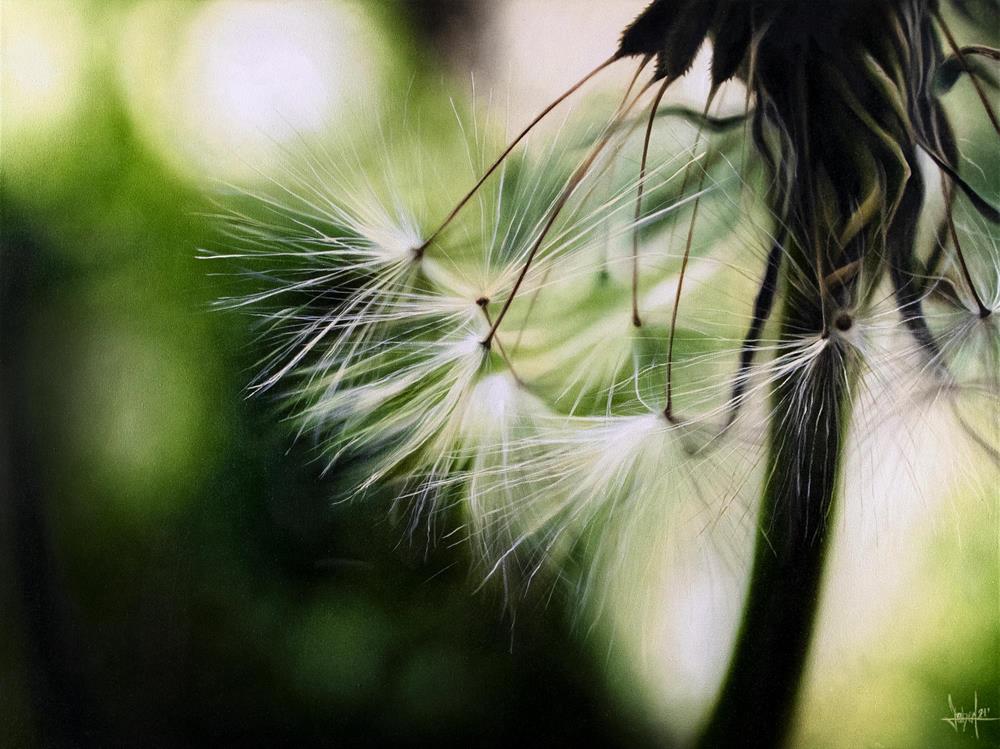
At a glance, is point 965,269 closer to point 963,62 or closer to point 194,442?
point 963,62

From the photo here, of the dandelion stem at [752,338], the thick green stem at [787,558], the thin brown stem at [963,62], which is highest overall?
the thin brown stem at [963,62]

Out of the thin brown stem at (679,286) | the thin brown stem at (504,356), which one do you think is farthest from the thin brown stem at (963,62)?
the thin brown stem at (504,356)

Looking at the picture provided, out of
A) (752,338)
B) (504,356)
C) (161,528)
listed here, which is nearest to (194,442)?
(161,528)

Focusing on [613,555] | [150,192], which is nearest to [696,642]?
[613,555]
